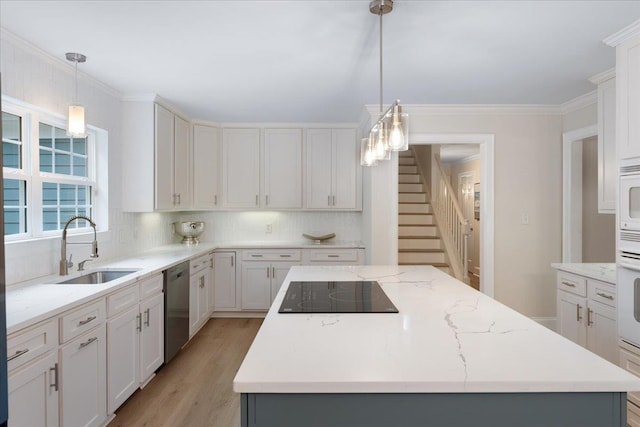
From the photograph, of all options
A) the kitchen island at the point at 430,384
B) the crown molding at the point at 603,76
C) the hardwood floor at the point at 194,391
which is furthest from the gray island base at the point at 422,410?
the crown molding at the point at 603,76

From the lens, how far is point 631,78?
2.36 m

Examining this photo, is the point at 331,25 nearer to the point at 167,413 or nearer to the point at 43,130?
the point at 43,130

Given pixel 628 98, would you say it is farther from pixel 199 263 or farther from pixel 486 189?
pixel 199 263

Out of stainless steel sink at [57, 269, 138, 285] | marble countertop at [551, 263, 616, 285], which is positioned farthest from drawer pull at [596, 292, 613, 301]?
stainless steel sink at [57, 269, 138, 285]

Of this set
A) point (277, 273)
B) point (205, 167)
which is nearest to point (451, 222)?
point (277, 273)

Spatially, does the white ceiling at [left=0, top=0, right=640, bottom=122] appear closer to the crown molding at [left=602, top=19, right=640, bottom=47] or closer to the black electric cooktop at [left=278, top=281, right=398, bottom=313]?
the crown molding at [left=602, top=19, right=640, bottom=47]

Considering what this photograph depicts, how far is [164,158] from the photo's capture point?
391 centimetres

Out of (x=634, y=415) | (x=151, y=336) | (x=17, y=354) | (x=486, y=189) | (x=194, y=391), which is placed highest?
(x=486, y=189)

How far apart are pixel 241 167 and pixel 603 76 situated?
12.3ft

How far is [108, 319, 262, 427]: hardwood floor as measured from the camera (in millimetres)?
2494

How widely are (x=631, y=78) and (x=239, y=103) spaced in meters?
3.16

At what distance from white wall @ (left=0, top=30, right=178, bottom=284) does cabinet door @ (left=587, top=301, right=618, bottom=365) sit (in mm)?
3798

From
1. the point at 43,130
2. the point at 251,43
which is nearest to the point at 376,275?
the point at 251,43

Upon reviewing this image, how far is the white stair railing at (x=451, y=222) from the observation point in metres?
5.61
